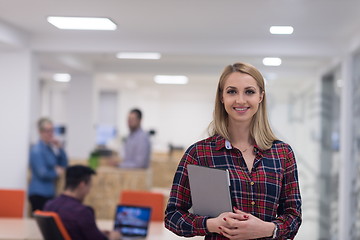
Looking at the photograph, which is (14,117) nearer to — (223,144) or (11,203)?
(11,203)

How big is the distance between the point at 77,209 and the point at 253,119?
7.07ft

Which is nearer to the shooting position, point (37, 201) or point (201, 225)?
point (201, 225)

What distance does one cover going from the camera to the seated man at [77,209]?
370cm

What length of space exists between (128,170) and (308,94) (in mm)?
2751

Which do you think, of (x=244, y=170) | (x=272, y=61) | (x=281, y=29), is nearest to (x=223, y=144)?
(x=244, y=170)

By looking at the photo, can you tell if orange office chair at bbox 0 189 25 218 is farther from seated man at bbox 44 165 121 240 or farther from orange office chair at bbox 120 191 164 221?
seated man at bbox 44 165 121 240

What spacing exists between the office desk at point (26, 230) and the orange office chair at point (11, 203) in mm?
166

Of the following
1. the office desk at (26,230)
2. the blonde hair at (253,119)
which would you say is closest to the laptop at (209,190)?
the blonde hair at (253,119)

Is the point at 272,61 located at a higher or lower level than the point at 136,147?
higher

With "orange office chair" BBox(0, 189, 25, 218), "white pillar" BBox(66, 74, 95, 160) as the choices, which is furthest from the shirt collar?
"white pillar" BBox(66, 74, 95, 160)

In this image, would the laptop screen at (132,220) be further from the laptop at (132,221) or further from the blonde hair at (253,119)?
the blonde hair at (253,119)

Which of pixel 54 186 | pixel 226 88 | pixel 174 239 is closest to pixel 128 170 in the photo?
pixel 54 186

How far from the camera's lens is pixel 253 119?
1907 millimetres

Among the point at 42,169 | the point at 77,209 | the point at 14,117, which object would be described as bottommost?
the point at 77,209
